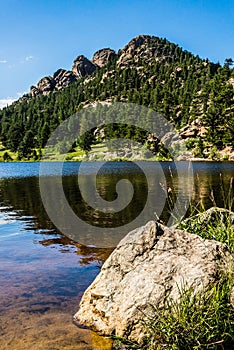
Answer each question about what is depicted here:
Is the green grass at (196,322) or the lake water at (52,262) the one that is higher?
the green grass at (196,322)

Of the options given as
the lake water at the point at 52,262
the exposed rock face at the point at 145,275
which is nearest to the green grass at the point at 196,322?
the exposed rock face at the point at 145,275

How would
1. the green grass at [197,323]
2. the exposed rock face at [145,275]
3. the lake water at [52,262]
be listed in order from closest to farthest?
A: the green grass at [197,323]
the exposed rock face at [145,275]
the lake water at [52,262]


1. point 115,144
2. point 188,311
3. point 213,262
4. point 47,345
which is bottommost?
point 47,345

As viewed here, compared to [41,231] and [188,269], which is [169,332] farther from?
[41,231]

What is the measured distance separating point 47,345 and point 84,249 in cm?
767

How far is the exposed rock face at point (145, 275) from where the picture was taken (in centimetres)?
656

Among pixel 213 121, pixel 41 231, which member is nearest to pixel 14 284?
pixel 41 231

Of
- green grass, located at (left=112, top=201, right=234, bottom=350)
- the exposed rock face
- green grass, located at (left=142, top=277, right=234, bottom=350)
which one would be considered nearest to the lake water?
the exposed rock face

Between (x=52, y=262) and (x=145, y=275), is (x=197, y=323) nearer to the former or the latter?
(x=145, y=275)

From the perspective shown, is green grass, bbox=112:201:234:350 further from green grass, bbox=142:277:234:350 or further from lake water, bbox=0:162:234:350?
lake water, bbox=0:162:234:350

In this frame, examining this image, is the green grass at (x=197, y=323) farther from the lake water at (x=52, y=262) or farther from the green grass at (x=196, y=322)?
the lake water at (x=52, y=262)

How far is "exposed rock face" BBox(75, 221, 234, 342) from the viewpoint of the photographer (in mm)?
6559

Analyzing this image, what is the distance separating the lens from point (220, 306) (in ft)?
18.4

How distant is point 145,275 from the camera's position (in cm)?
706
